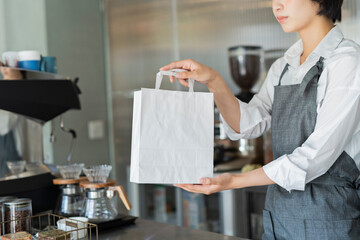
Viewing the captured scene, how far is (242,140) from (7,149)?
1.21 meters

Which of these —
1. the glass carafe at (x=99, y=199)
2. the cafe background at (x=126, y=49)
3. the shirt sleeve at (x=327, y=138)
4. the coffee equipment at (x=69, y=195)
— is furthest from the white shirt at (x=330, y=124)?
the cafe background at (x=126, y=49)

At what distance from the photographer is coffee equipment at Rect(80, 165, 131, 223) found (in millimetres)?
1448

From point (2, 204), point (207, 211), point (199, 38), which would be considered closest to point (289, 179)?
point (2, 204)

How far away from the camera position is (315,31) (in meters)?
1.33

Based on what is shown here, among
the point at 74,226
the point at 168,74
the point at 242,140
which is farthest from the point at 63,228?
the point at 242,140

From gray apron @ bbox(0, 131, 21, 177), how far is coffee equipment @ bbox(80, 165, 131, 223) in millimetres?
513

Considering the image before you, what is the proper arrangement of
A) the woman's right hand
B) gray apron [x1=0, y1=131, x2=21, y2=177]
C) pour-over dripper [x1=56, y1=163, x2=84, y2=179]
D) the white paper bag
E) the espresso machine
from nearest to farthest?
the white paper bag
the woman's right hand
pour-over dripper [x1=56, y1=163, x2=84, y2=179]
gray apron [x1=0, y1=131, x2=21, y2=177]
the espresso machine

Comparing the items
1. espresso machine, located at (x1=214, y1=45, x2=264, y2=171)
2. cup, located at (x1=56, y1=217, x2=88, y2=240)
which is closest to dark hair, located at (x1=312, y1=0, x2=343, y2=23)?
cup, located at (x1=56, y1=217, x2=88, y2=240)

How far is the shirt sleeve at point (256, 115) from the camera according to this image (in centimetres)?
146

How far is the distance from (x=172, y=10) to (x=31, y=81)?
1341mm

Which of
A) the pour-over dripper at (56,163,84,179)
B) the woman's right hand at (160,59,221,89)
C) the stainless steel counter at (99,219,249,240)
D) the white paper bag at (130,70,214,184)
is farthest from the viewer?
the pour-over dripper at (56,163,84,179)

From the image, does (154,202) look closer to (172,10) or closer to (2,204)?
(172,10)

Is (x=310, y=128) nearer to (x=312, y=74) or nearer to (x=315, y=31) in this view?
(x=312, y=74)

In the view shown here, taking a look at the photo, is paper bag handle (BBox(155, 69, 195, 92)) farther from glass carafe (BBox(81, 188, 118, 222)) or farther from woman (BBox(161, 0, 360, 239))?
glass carafe (BBox(81, 188, 118, 222))
